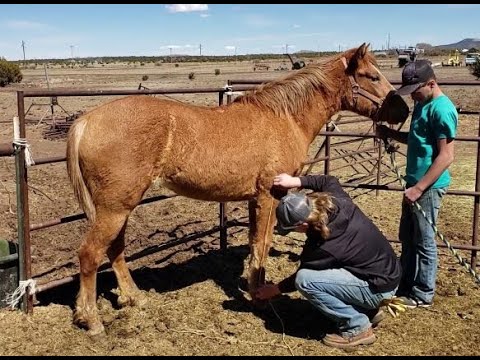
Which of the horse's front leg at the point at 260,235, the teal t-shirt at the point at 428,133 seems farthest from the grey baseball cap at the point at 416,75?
the horse's front leg at the point at 260,235

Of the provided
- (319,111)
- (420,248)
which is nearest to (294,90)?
(319,111)

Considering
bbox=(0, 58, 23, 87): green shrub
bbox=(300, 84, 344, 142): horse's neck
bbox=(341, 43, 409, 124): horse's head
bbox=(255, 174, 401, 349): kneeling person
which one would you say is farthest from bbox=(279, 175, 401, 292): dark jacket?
bbox=(0, 58, 23, 87): green shrub

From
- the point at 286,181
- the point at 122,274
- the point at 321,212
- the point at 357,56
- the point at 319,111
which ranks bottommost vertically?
the point at 122,274

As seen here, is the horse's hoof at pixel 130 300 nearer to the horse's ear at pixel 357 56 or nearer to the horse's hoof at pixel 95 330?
the horse's hoof at pixel 95 330

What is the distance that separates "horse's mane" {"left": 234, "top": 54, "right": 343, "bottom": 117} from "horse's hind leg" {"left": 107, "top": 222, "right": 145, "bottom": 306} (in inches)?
59.4

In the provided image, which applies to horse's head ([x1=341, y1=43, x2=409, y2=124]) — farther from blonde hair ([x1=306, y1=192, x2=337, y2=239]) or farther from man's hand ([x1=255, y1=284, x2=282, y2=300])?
man's hand ([x1=255, y1=284, x2=282, y2=300])

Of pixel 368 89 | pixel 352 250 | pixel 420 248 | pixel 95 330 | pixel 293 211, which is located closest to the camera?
pixel 293 211

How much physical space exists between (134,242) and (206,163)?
7.47 feet

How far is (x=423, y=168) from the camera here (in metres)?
3.62

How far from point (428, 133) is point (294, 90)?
3.55 feet

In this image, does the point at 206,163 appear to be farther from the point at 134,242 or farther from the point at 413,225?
the point at 134,242

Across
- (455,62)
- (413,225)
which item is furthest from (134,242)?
(455,62)

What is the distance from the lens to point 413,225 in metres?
3.96

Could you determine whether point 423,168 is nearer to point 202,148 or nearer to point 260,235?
point 260,235
